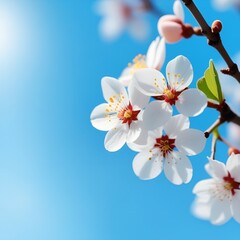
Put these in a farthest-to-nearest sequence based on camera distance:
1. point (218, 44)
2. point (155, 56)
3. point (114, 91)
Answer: point (155, 56) → point (114, 91) → point (218, 44)

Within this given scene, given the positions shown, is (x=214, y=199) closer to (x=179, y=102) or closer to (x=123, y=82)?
(x=179, y=102)

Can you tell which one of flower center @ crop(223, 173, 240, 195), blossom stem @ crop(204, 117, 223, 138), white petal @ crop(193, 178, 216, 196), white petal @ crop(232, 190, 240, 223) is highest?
blossom stem @ crop(204, 117, 223, 138)

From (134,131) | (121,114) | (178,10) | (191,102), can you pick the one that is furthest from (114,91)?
(178,10)

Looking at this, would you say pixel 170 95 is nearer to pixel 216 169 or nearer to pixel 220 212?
pixel 216 169

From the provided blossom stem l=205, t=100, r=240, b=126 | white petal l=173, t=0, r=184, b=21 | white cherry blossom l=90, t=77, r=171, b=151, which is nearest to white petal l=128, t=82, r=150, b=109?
white cherry blossom l=90, t=77, r=171, b=151

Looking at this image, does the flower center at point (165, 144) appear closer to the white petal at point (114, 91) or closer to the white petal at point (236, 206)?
the white petal at point (114, 91)

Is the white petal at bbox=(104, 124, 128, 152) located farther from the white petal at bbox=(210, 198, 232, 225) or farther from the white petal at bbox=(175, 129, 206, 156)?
the white petal at bbox=(210, 198, 232, 225)

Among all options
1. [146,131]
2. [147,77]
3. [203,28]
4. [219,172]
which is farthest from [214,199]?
[203,28]
